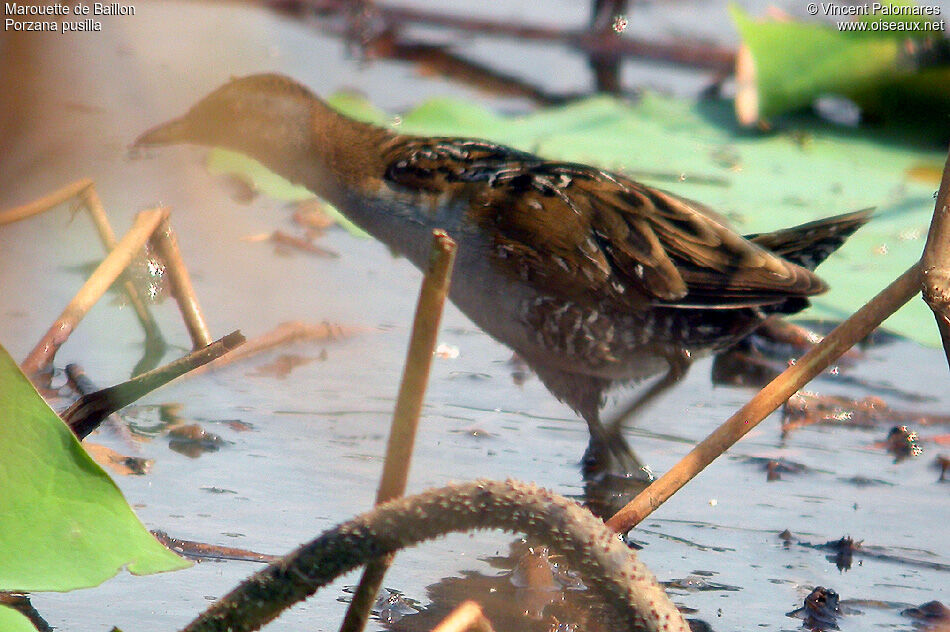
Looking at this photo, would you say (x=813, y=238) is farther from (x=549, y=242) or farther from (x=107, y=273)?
(x=107, y=273)

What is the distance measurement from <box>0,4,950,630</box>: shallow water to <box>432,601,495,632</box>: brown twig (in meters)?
0.32

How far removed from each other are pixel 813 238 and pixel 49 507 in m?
2.21

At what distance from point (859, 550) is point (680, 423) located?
83cm

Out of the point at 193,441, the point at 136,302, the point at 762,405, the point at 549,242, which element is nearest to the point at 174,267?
the point at 193,441

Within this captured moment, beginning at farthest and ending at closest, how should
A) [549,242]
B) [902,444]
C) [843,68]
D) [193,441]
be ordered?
[843,68] → [902,444] → [549,242] → [193,441]

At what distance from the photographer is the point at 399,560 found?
2166mm

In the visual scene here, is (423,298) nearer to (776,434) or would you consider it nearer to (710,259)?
(710,259)

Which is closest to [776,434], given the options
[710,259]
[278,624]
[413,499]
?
[710,259]

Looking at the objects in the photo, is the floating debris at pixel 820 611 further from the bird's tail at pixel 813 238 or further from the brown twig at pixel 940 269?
the bird's tail at pixel 813 238

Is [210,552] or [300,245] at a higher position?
[300,245]

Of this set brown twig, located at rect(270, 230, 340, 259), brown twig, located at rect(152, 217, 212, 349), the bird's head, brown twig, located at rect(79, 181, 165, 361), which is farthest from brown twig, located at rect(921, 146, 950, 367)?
brown twig, located at rect(270, 230, 340, 259)

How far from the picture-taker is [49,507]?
153cm

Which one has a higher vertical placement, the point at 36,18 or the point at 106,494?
the point at 36,18

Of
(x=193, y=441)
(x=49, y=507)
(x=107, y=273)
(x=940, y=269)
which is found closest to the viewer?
(x=49, y=507)
